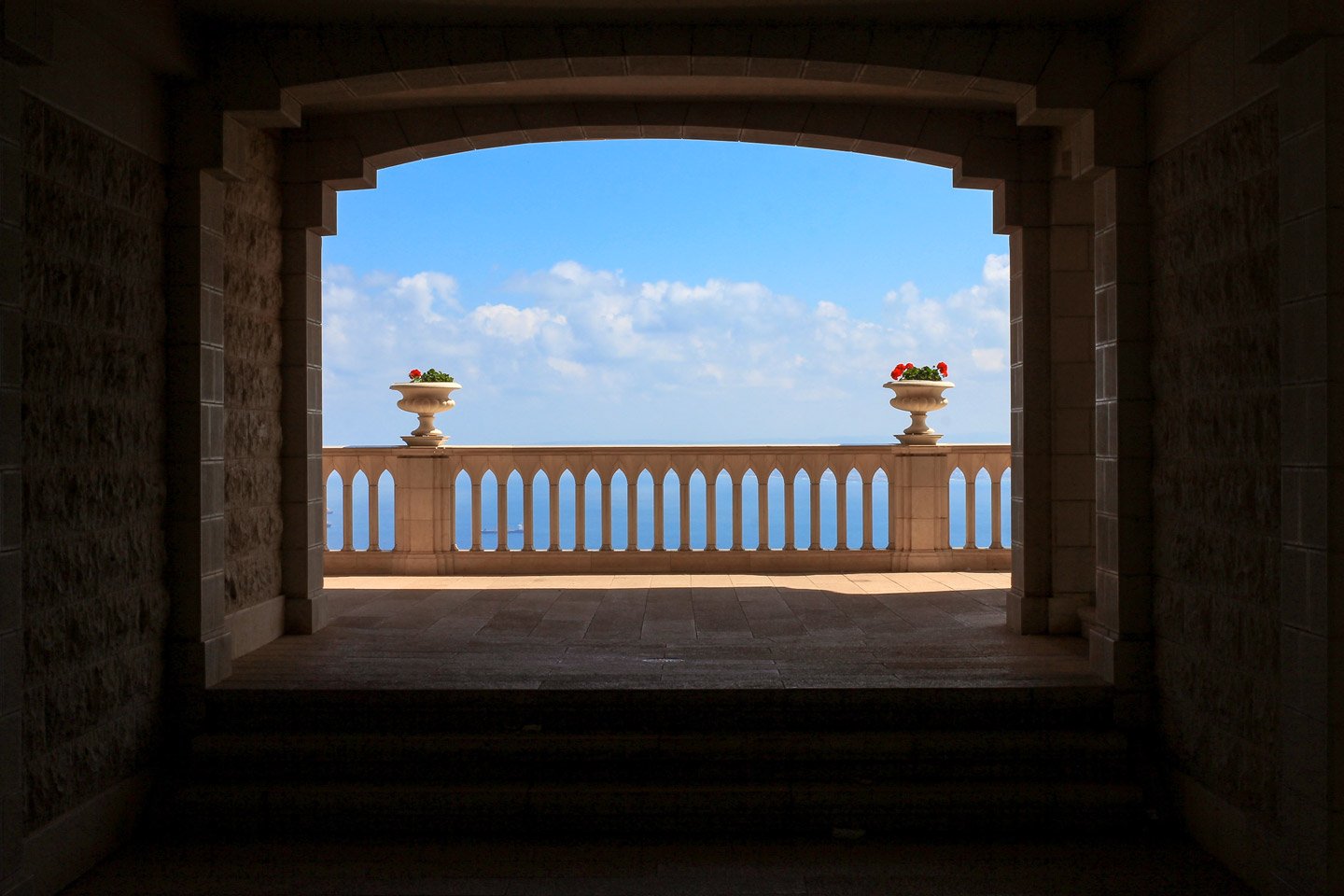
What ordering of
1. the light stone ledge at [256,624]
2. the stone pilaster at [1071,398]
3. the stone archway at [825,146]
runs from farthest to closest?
the stone pilaster at [1071,398] → the light stone ledge at [256,624] → the stone archway at [825,146]

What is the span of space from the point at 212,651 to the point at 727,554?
173 inches

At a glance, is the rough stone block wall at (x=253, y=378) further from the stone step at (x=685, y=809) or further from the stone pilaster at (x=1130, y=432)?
the stone pilaster at (x=1130, y=432)

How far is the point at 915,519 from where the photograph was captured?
792 centimetres

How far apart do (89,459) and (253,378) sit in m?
1.51

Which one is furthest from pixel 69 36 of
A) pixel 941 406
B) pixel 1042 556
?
pixel 941 406

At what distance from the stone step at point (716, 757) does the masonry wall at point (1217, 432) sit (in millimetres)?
485

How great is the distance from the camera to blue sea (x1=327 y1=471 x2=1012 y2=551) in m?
7.98

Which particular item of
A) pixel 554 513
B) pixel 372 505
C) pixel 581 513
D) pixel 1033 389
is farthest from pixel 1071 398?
pixel 372 505

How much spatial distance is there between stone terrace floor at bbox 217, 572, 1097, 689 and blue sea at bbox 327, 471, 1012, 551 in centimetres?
71

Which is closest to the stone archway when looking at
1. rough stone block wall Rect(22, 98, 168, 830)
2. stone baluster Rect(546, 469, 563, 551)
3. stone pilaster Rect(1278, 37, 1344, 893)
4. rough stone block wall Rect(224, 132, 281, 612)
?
rough stone block wall Rect(224, 132, 281, 612)

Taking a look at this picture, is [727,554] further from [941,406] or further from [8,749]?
[8,749]

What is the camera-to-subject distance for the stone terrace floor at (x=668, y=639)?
433cm

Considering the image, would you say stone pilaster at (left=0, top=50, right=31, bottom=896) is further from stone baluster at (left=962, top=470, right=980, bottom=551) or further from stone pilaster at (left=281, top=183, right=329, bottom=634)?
stone baluster at (left=962, top=470, right=980, bottom=551)

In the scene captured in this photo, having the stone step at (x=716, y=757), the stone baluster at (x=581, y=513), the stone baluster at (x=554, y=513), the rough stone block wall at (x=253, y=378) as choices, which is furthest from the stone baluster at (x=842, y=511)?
the rough stone block wall at (x=253, y=378)
